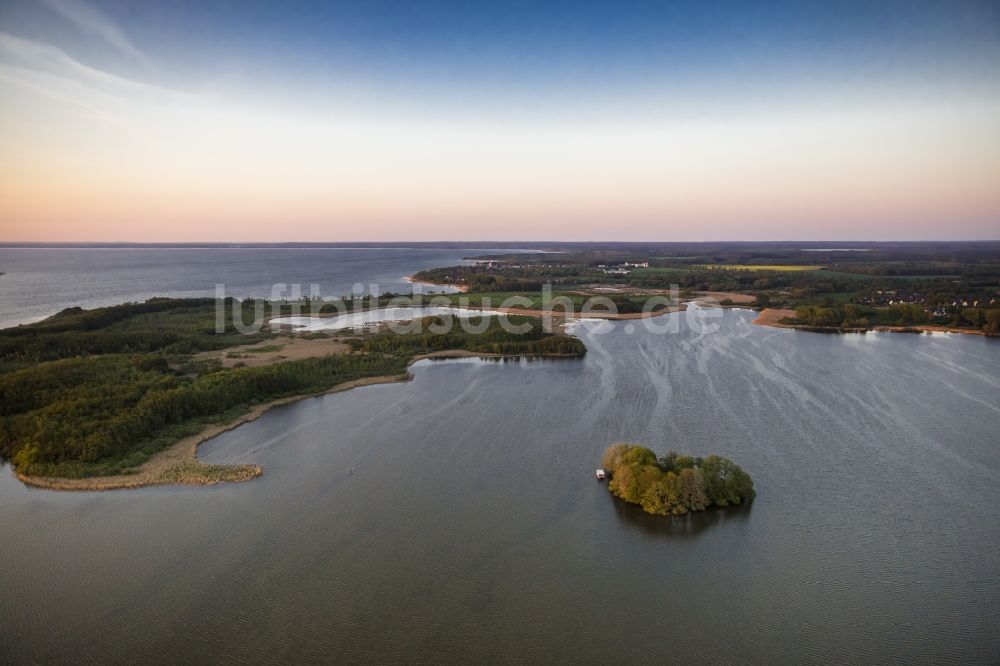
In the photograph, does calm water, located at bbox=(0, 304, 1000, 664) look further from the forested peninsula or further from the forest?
the forest

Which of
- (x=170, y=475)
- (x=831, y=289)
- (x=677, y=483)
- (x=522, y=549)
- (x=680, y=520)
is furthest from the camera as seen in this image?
(x=831, y=289)

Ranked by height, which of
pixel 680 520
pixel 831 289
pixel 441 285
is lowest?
pixel 680 520

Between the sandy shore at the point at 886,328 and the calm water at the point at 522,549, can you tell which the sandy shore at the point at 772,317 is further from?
the calm water at the point at 522,549

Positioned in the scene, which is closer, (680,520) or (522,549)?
(522,549)

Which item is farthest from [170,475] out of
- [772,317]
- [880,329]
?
[880,329]

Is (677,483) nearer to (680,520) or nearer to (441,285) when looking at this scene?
(680,520)

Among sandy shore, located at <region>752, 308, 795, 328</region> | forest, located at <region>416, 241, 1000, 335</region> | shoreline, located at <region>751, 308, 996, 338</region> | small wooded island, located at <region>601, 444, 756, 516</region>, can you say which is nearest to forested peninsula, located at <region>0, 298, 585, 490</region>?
small wooded island, located at <region>601, 444, 756, 516</region>

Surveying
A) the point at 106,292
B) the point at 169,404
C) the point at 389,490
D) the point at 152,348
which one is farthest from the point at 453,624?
the point at 106,292

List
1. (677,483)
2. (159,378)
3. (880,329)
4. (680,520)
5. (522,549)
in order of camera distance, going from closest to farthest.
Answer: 1. (522,549)
2. (680,520)
3. (677,483)
4. (159,378)
5. (880,329)
